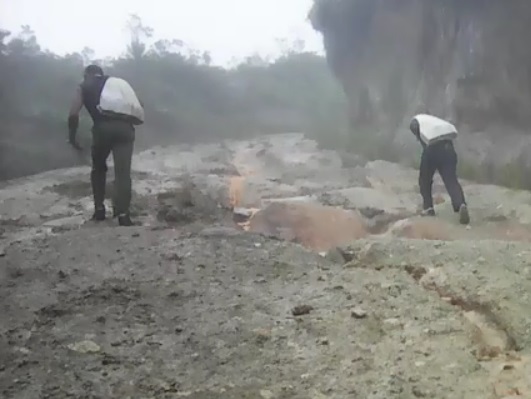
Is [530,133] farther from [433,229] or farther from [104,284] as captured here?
[104,284]

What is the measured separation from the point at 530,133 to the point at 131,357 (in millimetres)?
9666

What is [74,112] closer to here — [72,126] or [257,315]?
[72,126]

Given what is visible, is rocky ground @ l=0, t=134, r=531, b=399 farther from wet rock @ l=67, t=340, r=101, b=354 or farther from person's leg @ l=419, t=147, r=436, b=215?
person's leg @ l=419, t=147, r=436, b=215

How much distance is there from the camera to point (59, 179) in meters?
11.8

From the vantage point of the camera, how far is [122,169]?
5832 mm

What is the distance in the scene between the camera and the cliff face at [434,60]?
12016mm

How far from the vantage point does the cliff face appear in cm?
1202

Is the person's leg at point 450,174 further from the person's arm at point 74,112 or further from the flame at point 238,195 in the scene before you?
the person's arm at point 74,112

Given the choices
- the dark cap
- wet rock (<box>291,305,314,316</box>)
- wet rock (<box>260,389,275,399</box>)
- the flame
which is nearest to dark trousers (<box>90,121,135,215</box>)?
the dark cap

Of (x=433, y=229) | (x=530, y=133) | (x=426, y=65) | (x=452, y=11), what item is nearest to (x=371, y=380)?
(x=433, y=229)

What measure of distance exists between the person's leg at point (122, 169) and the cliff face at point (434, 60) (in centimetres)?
698

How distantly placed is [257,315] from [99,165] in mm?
3136

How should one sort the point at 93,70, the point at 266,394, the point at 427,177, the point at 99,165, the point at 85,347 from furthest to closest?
the point at 427,177 < the point at 99,165 < the point at 93,70 < the point at 85,347 < the point at 266,394

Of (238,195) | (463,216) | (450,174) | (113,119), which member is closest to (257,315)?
(113,119)
